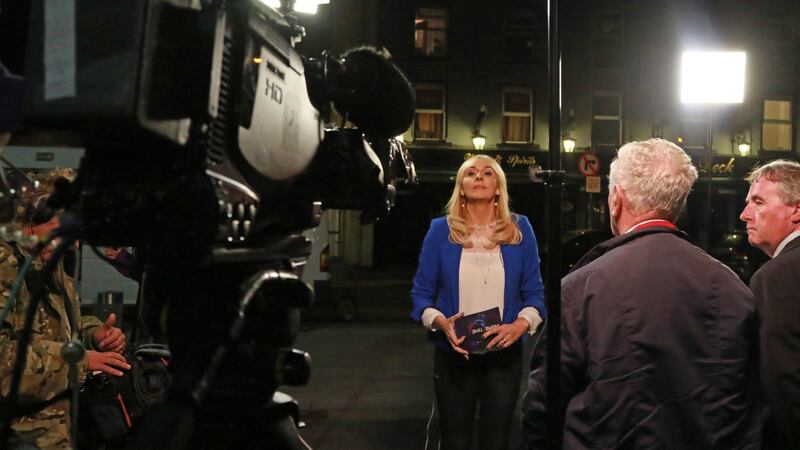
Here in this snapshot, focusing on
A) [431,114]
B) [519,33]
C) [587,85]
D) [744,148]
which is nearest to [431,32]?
[431,114]

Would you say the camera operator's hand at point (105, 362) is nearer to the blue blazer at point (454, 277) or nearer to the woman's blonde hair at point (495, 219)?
the blue blazer at point (454, 277)

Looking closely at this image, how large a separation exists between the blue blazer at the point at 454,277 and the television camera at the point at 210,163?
70.1 inches

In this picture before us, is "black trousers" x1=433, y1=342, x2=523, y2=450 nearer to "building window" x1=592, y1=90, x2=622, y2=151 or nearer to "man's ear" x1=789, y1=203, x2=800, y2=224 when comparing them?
"man's ear" x1=789, y1=203, x2=800, y2=224

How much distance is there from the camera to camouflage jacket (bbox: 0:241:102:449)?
2.02 metres

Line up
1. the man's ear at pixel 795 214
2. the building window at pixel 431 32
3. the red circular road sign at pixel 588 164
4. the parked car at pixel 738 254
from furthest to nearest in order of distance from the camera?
the building window at pixel 431 32 < the parked car at pixel 738 254 < the red circular road sign at pixel 588 164 < the man's ear at pixel 795 214

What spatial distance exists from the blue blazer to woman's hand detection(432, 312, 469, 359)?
121 millimetres

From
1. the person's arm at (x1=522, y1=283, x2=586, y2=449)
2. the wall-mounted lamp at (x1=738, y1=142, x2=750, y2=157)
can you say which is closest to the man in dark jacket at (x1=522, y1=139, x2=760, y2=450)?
the person's arm at (x1=522, y1=283, x2=586, y2=449)

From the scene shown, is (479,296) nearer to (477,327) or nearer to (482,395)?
(477,327)

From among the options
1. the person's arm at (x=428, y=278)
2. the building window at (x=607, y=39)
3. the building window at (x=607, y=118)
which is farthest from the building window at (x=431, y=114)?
the person's arm at (x=428, y=278)

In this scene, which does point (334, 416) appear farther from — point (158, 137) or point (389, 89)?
point (158, 137)

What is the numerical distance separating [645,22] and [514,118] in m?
5.75

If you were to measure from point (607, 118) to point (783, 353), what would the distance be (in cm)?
2655

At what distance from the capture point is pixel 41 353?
2104 mm

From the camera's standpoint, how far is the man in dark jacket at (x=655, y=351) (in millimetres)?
2037
